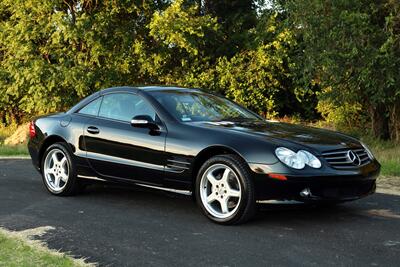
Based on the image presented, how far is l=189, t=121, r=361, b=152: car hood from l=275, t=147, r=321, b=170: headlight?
11 cm

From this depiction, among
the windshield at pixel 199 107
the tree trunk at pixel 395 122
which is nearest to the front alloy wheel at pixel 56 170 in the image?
the windshield at pixel 199 107

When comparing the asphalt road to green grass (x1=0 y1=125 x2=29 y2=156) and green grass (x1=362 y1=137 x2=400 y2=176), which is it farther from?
green grass (x1=0 y1=125 x2=29 y2=156)

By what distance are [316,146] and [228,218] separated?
44.4 inches

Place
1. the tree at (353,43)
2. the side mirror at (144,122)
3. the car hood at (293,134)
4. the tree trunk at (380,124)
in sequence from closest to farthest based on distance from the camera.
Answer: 1. the car hood at (293,134)
2. the side mirror at (144,122)
3. the tree at (353,43)
4. the tree trunk at (380,124)

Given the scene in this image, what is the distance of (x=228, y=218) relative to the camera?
5.84m

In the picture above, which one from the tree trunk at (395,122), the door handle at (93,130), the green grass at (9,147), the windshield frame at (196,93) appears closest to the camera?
the windshield frame at (196,93)

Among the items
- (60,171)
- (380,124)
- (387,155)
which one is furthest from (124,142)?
(380,124)

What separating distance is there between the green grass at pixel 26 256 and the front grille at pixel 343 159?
2.64 m

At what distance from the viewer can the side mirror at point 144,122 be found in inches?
253

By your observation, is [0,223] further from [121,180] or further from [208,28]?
[208,28]

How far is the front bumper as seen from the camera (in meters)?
5.54

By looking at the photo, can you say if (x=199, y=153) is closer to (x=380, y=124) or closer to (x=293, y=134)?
(x=293, y=134)

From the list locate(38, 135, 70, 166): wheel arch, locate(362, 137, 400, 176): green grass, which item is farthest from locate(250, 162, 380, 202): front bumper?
locate(362, 137, 400, 176): green grass

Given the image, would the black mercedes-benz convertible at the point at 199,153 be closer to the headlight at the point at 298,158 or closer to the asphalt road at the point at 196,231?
the headlight at the point at 298,158
